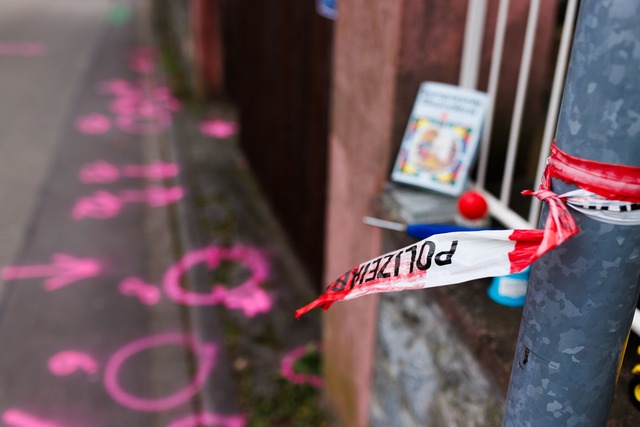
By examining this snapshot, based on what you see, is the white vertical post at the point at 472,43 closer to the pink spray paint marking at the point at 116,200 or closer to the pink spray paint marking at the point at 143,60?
the pink spray paint marking at the point at 116,200

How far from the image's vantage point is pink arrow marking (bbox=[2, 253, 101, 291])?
512cm

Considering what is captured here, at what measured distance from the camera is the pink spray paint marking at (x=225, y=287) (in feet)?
15.6

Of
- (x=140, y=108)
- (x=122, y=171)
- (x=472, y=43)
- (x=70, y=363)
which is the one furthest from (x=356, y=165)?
(x=140, y=108)

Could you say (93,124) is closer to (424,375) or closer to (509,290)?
(424,375)

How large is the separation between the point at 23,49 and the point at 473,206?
→ 1278cm

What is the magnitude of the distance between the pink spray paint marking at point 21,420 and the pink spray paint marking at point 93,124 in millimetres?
5291

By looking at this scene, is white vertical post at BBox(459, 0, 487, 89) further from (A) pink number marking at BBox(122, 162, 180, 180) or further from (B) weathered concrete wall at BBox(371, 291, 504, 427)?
(A) pink number marking at BBox(122, 162, 180, 180)

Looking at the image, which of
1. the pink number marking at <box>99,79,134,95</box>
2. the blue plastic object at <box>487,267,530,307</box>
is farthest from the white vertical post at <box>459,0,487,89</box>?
the pink number marking at <box>99,79,134,95</box>

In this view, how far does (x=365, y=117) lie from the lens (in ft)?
9.36

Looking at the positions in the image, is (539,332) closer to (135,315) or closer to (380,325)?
(380,325)

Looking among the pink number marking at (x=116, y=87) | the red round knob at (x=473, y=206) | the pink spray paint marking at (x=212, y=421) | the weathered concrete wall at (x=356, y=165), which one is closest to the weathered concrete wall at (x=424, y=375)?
the weathered concrete wall at (x=356, y=165)

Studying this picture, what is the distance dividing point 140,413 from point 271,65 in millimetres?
3177

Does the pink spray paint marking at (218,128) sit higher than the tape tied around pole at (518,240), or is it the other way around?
the tape tied around pole at (518,240)

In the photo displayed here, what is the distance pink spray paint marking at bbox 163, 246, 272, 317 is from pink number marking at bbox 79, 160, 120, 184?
214 cm
